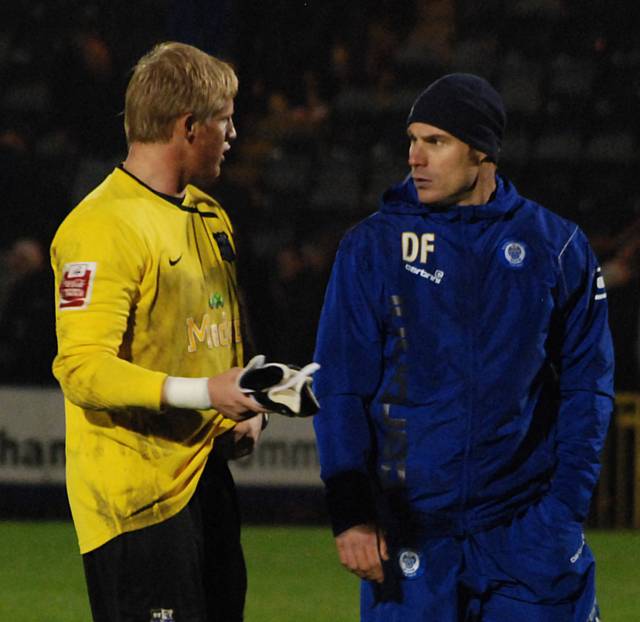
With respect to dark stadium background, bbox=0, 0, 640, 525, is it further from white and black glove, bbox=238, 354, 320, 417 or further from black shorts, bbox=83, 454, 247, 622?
white and black glove, bbox=238, 354, 320, 417

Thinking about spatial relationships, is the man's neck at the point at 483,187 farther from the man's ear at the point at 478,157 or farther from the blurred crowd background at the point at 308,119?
the blurred crowd background at the point at 308,119

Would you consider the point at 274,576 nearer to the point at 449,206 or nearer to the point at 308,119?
the point at 449,206

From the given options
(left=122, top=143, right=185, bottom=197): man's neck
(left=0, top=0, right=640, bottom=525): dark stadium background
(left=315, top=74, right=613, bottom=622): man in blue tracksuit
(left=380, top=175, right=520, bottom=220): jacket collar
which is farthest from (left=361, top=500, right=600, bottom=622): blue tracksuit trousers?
(left=0, top=0, right=640, bottom=525): dark stadium background

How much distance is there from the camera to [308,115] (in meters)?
14.4

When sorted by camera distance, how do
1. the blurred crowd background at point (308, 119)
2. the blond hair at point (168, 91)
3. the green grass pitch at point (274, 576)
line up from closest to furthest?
1. the blond hair at point (168, 91)
2. the green grass pitch at point (274, 576)
3. the blurred crowd background at point (308, 119)

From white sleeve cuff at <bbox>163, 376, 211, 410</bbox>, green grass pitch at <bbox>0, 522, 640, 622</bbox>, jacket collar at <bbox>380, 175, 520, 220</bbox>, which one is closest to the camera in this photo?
white sleeve cuff at <bbox>163, 376, 211, 410</bbox>

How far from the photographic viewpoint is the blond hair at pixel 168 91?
3.88 metres

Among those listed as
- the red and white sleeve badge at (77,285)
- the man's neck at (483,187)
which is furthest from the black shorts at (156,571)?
the man's neck at (483,187)

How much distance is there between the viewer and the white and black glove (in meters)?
3.34

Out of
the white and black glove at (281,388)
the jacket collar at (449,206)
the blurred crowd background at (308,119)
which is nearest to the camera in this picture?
the white and black glove at (281,388)

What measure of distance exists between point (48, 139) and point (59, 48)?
1.09m

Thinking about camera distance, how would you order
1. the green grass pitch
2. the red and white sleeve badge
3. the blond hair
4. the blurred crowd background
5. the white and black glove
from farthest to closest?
the blurred crowd background → the green grass pitch → the blond hair → the red and white sleeve badge → the white and black glove

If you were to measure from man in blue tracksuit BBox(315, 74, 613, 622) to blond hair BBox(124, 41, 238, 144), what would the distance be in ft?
1.72

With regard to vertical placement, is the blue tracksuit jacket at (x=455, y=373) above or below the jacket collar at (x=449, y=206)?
below
